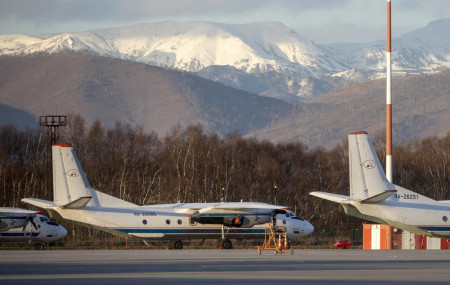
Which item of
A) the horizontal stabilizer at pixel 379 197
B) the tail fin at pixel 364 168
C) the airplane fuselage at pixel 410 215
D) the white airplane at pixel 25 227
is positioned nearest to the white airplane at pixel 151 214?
the white airplane at pixel 25 227

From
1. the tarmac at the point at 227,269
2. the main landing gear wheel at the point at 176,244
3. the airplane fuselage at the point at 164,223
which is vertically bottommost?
the main landing gear wheel at the point at 176,244

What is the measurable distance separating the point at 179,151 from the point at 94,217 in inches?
2059

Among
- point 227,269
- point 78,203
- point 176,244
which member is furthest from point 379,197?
point 78,203

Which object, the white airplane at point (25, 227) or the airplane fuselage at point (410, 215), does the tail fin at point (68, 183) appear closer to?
the white airplane at point (25, 227)

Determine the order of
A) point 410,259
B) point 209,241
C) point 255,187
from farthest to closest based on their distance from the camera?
point 255,187 < point 209,241 < point 410,259

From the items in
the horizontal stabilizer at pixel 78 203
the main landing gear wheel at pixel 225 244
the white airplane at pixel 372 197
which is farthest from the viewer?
the main landing gear wheel at pixel 225 244

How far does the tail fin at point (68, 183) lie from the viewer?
56.6 m

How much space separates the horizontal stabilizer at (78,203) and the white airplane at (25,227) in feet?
13.1

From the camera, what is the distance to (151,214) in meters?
58.8

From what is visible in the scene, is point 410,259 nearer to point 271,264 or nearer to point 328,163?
point 271,264

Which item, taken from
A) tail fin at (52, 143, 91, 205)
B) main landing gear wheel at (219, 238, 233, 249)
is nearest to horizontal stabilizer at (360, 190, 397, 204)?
main landing gear wheel at (219, 238, 233, 249)

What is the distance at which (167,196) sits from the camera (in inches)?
3691

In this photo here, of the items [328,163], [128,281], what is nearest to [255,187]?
[328,163]

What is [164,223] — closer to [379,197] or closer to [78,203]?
[78,203]
